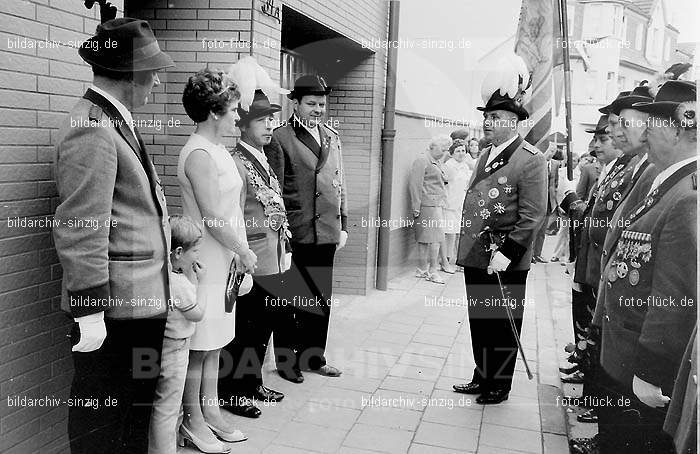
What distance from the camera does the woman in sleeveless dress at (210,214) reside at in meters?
3.29

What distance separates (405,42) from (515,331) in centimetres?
465

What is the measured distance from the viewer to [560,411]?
4492 mm

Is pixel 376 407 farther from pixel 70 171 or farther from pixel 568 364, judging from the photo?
pixel 70 171

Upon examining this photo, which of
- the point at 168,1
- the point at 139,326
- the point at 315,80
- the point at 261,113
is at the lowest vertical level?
the point at 139,326

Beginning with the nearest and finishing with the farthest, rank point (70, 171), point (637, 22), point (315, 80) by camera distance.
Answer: point (70, 171) → point (315, 80) → point (637, 22)

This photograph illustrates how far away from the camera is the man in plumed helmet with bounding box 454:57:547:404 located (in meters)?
4.27

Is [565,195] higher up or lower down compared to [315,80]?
lower down

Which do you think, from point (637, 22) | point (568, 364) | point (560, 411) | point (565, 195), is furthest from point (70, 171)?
point (637, 22)

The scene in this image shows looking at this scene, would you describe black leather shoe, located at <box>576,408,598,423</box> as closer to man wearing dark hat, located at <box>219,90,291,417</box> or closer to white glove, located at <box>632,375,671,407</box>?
white glove, located at <box>632,375,671,407</box>

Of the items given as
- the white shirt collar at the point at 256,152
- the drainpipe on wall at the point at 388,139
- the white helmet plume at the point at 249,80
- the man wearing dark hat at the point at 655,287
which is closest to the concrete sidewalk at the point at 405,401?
the man wearing dark hat at the point at 655,287

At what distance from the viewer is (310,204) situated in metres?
4.74

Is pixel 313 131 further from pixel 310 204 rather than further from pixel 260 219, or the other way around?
pixel 260 219

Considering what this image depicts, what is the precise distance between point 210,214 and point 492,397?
2445 mm

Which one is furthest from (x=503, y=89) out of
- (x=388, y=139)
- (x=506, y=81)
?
(x=388, y=139)
